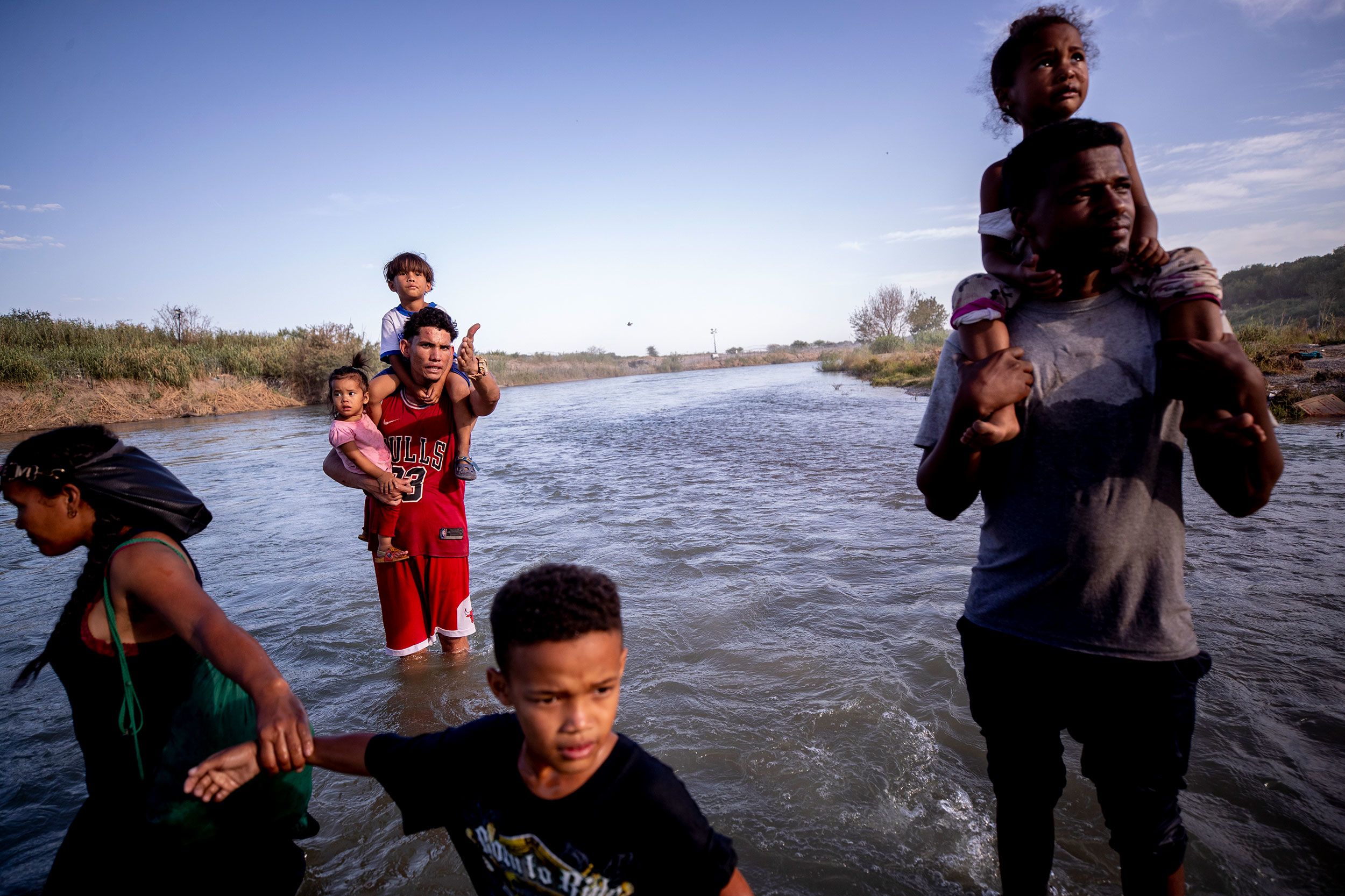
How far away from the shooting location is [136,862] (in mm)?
1667

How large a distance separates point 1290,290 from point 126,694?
181 feet

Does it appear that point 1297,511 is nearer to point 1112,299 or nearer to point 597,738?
point 1112,299

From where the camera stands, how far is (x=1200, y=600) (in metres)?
4.11

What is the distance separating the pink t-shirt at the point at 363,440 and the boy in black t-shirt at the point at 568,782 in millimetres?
2341

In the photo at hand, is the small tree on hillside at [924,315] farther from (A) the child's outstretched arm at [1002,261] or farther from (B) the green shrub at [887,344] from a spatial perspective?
(A) the child's outstretched arm at [1002,261]

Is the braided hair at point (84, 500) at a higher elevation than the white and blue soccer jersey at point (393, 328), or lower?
lower

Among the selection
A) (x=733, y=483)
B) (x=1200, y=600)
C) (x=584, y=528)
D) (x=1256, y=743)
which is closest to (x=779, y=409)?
(x=733, y=483)

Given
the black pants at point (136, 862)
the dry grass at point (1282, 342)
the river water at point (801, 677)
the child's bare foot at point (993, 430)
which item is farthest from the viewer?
the dry grass at point (1282, 342)

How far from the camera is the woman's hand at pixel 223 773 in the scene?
1436 mm

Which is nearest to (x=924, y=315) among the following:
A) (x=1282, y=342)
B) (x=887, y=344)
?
(x=887, y=344)

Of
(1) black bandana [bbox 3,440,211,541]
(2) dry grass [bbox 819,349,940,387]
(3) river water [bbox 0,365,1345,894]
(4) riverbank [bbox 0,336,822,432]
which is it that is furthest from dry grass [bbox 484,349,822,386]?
(1) black bandana [bbox 3,440,211,541]

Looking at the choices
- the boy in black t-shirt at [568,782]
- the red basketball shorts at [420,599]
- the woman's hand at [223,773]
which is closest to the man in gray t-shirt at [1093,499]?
the boy in black t-shirt at [568,782]

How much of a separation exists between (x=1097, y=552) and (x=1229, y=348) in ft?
1.67

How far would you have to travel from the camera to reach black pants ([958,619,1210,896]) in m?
1.44
